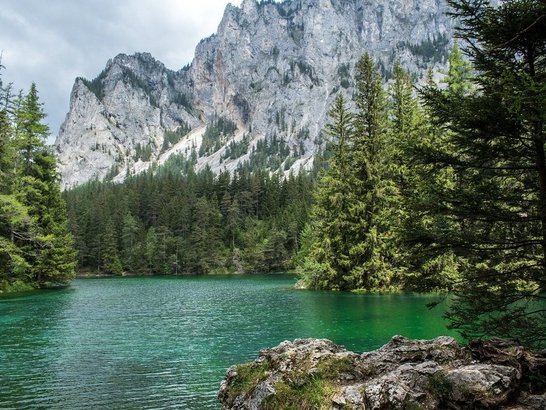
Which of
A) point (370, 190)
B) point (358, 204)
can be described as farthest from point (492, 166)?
point (370, 190)

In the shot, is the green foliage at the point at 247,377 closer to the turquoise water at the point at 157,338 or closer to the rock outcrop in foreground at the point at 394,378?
the rock outcrop in foreground at the point at 394,378

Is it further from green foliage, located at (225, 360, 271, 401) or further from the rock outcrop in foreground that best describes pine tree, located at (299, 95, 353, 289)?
the rock outcrop in foreground

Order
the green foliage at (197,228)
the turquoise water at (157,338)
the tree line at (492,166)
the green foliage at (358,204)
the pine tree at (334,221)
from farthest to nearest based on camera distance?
the green foliage at (197,228), the pine tree at (334,221), the green foliage at (358,204), the turquoise water at (157,338), the tree line at (492,166)

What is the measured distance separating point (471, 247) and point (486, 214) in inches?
30.7

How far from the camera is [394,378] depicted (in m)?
7.34

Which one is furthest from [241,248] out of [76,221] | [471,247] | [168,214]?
[471,247]

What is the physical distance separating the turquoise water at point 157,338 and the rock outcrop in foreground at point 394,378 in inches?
145

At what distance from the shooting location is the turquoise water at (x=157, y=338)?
12.9 metres

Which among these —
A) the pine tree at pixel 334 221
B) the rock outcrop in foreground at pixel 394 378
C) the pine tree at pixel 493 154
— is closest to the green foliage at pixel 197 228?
the pine tree at pixel 334 221

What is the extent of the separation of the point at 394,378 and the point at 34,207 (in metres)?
47.7

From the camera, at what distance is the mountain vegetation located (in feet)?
141

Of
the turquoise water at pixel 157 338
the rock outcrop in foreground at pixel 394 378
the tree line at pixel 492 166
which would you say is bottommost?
the turquoise water at pixel 157 338

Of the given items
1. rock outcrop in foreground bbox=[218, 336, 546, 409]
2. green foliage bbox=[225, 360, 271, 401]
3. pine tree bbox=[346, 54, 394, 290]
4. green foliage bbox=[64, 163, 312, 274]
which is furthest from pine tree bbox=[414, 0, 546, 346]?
green foliage bbox=[64, 163, 312, 274]

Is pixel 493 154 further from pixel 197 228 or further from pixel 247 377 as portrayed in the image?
pixel 197 228
